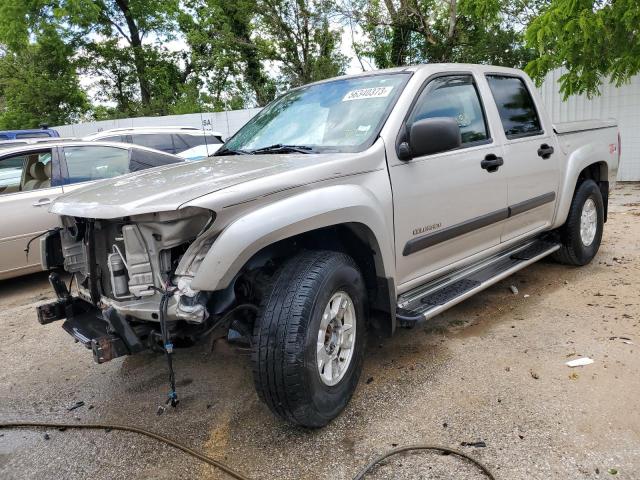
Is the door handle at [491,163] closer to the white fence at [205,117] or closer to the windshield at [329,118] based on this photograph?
the windshield at [329,118]

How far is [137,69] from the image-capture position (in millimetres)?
24344

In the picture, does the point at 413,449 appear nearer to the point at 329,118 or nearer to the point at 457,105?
the point at 329,118

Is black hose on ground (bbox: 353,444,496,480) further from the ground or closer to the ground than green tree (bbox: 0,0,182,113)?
closer to the ground

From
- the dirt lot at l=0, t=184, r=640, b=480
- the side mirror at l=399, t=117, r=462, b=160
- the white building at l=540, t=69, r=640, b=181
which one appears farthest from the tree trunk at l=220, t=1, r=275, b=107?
the side mirror at l=399, t=117, r=462, b=160

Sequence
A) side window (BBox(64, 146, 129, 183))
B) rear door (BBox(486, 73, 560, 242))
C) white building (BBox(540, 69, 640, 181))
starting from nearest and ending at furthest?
rear door (BBox(486, 73, 560, 242))
side window (BBox(64, 146, 129, 183))
white building (BBox(540, 69, 640, 181))

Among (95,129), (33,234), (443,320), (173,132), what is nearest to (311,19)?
(95,129)

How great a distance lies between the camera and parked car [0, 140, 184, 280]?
211 inches

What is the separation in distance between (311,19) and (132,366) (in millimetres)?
18919

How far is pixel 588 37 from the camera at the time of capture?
6562mm

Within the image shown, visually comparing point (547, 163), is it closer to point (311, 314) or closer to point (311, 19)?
point (311, 314)

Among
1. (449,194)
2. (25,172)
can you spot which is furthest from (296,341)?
(25,172)

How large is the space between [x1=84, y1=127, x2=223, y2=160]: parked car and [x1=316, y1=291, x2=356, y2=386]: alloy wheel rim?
6350 millimetres

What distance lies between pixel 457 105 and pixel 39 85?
24062 millimetres

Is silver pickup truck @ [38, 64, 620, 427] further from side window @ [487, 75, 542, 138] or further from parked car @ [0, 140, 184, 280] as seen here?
parked car @ [0, 140, 184, 280]
